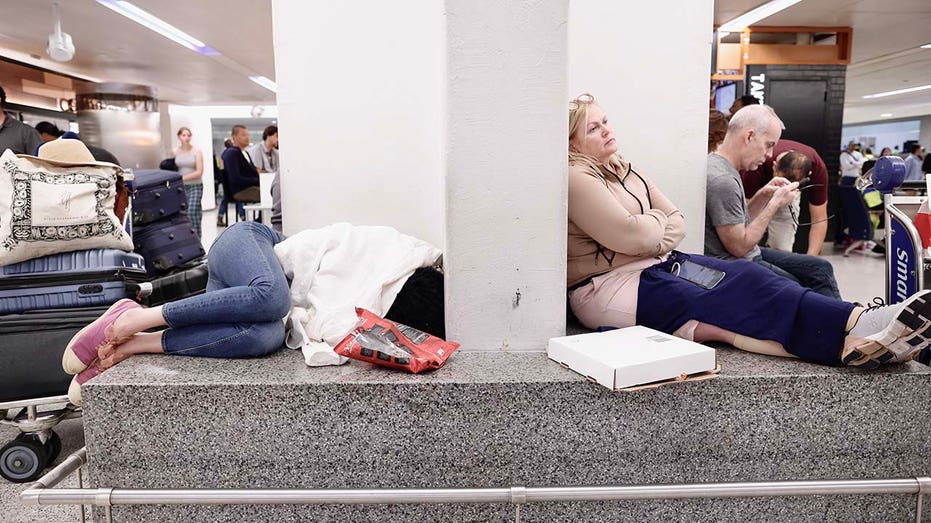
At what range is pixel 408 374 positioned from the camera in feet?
5.77

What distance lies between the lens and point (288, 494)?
1.50 m

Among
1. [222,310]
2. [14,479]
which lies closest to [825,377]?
[222,310]

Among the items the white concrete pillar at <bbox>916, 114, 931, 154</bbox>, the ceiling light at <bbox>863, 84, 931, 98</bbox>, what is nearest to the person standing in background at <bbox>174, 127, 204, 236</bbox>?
the ceiling light at <bbox>863, 84, 931, 98</bbox>

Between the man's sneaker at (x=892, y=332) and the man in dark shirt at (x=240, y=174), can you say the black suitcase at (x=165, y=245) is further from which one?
the man in dark shirt at (x=240, y=174)

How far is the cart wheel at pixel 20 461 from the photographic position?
2469 mm

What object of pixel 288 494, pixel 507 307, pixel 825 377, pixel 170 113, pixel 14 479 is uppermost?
pixel 170 113

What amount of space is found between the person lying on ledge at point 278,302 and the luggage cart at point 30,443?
0.56 meters

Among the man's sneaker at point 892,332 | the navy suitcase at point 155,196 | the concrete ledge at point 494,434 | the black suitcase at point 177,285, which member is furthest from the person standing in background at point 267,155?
the man's sneaker at point 892,332

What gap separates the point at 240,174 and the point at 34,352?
6098mm

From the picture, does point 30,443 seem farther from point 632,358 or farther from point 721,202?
point 721,202

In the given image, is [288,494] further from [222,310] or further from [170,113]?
[170,113]

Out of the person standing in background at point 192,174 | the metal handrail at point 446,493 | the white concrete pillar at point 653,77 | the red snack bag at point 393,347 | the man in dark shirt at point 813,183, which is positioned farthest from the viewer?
the person standing in background at point 192,174

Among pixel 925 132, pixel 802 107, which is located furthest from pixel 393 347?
pixel 925 132

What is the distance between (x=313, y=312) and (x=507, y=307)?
66 centimetres
